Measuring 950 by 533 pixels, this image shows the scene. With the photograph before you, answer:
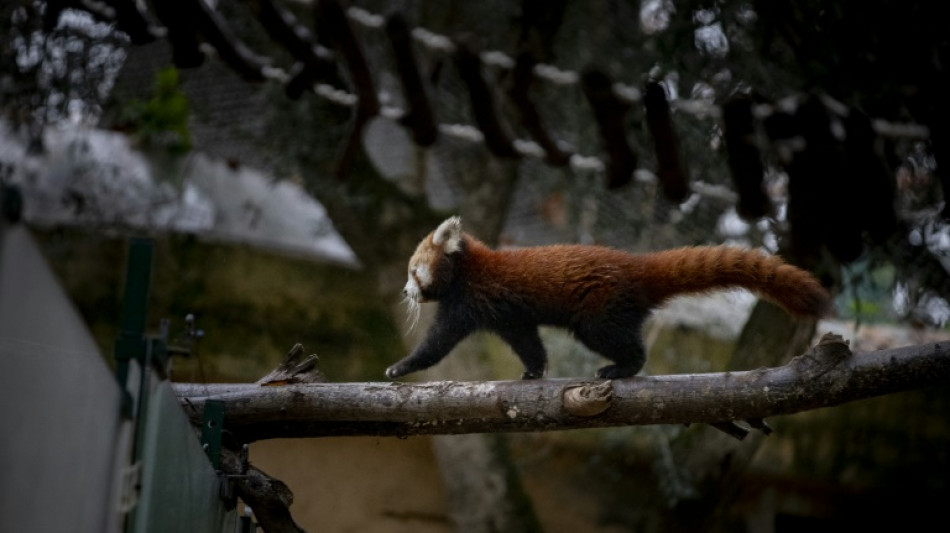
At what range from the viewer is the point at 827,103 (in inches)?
151

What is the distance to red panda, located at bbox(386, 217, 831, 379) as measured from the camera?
274 cm

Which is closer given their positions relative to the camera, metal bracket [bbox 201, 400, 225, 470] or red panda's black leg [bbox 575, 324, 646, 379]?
metal bracket [bbox 201, 400, 225, 470]

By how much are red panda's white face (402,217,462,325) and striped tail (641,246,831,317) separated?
0.57 meters

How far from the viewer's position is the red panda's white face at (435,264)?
308cm

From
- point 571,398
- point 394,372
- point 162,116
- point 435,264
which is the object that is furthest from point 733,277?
point 162,116

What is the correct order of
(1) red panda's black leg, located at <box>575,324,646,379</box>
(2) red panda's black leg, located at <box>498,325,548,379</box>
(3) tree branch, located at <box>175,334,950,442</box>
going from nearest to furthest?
(3) tree branch, located at <box>175,334,950,442</box> < (1) red panda's black leg, located at <box>575,324,646,379</box> < (2) red panda's black leg, located at <box>498,325,548,379</box>

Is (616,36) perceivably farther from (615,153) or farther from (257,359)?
(257,359)

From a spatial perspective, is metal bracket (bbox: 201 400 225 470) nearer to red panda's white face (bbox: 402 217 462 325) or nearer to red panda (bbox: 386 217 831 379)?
red panda (bbox: 386 217 831 379)

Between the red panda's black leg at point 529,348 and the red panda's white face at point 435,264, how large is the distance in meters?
0.24

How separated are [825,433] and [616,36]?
2.46 metres

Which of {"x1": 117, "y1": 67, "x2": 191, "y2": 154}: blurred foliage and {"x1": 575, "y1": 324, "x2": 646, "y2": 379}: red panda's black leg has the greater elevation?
{"x1": 575, "y1": 324, "x2": 646, "y2": 379}: red panda's black leg

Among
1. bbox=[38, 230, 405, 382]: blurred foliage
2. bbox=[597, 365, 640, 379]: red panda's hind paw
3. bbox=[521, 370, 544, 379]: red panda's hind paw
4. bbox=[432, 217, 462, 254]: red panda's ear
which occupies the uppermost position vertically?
bbox=[432, 217, 462, 254]: red panda's ear

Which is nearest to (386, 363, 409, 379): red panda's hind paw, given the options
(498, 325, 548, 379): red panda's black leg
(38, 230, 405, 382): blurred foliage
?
(498, 325, 548, 379): red panda's black leg

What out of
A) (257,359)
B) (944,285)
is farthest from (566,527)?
(944,285)
